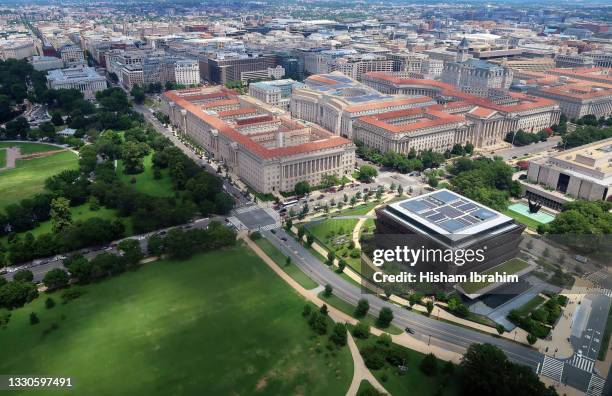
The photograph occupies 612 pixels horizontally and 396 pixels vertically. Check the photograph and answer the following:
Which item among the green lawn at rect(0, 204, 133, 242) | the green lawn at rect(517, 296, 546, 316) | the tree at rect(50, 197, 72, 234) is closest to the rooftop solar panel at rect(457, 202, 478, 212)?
the green lawn at rect(517, 296, 546, 316)

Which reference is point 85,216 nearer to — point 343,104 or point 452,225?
point 452,225

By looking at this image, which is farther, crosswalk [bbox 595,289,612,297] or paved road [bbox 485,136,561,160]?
paved road [bbox 485,136,561,160]

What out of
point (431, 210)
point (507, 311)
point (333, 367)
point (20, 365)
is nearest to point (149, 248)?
point (20, 365)

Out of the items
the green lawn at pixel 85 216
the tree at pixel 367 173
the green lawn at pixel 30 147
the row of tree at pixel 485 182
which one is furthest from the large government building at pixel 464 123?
the green lawn at pixel 30 147

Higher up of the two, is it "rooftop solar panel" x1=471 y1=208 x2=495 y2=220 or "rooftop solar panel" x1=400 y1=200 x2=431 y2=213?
"rooftop solar panel" x1=471 y1=208 x2=495 y2=220

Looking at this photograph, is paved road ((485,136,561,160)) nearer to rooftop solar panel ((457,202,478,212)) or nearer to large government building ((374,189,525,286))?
rooftop solar panel ((457,202,478,212))

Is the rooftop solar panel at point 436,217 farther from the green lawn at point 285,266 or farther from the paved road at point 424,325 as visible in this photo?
the green lawn at point 285,266

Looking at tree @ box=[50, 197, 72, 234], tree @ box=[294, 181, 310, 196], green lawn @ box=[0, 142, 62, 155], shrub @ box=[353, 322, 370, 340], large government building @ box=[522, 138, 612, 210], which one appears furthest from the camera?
green lawn @ box=[0, 142, 62, 155]
